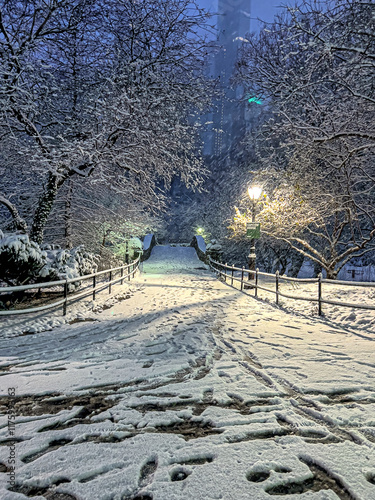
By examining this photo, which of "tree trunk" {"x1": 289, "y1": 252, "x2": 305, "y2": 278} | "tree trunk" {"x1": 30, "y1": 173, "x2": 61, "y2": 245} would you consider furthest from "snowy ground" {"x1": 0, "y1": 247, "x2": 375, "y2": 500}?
"tree trunk" {"x1": 289, "y1": 252, "x2": 305, "y2": 278}

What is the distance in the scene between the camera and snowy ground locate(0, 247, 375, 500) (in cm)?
171

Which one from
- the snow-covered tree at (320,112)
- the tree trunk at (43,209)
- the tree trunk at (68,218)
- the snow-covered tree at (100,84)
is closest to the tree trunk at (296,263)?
the snow-covered tree at (320,112)

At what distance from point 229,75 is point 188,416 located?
10238 cm

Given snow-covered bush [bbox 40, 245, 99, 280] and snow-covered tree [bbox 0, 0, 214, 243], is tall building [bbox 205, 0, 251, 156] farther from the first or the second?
snow-covered bush [bbox 40, 245, 99, 280]

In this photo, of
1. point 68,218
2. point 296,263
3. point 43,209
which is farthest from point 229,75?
point 43,209

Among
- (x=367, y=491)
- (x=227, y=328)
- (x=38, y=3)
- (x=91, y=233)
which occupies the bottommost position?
(x=227, y=328)

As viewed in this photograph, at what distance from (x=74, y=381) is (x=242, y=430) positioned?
83.4 inches

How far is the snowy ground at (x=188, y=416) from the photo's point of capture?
1.71m

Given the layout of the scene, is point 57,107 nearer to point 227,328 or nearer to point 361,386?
point 227,328

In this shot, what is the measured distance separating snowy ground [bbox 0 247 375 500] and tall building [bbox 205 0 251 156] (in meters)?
68.0

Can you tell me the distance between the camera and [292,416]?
8.21 ft

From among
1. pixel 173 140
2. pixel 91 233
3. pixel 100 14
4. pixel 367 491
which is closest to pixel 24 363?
pixel 367 491

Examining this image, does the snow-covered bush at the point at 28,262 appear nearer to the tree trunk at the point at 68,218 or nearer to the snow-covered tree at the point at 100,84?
the snow-covered tree at the point at 100,84

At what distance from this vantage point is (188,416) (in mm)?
2496
